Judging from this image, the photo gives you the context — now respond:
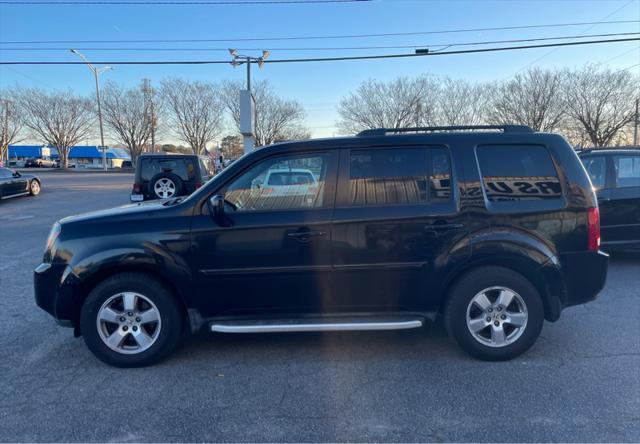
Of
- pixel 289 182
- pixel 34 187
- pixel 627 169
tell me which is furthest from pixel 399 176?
pixel 34 187

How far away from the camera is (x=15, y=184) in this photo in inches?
684

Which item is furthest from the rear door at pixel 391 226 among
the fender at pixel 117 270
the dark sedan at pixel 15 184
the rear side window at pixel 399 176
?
the dark sedan at pixel 15 184

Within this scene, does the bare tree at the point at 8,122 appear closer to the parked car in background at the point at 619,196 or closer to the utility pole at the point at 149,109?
the utility pole at the point at 149,109

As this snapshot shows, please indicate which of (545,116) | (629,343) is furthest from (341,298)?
(545,116)

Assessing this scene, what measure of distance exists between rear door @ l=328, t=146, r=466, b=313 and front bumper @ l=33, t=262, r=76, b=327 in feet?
7.21

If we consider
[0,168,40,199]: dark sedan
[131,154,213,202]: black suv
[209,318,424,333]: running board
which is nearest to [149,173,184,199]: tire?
[131,154,213,202]: black suv

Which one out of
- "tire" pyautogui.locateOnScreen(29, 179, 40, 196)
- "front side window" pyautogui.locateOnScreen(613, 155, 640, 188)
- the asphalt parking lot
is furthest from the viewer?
"tire" pyautogui.locateOnScreen(29, 179, 40, 196)

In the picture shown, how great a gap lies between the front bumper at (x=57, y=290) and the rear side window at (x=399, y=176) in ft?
Answer: 8.01

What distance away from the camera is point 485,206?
10.9 ft

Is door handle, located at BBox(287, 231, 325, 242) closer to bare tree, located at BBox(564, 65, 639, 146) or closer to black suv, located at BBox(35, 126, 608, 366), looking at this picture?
black suv, located at BBox(35, 126, 608, 366)

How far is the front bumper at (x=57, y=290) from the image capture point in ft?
10.7

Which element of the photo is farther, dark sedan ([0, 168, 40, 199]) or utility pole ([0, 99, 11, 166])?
utility pole ([0, 99, 11, 166])

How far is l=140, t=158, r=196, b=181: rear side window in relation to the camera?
34.9 ft

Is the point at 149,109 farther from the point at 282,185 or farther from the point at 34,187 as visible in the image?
the point at 282,185
